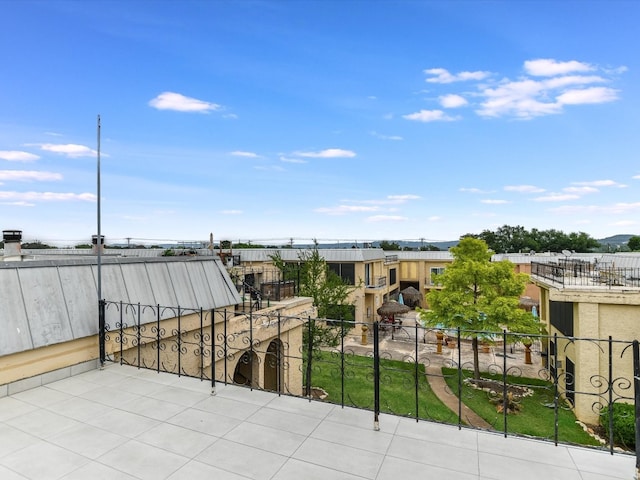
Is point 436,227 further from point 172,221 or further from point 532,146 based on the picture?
point 172,221

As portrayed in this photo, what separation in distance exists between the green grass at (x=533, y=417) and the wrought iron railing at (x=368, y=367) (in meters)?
0.04

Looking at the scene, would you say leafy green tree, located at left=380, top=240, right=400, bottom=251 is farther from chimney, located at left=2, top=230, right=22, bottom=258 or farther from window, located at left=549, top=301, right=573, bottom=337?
chimney, located at left=2, top=230, right=22, bottom=258

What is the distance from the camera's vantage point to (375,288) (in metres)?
29.6

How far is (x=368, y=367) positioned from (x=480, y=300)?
1249 cm

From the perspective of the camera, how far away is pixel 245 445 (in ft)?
13.7

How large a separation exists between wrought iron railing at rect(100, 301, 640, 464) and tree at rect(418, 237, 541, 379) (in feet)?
5.24

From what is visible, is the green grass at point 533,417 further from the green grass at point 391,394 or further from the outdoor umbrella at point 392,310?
the outdoor umbrella at point 392,310

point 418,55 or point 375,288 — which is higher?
point 418,55

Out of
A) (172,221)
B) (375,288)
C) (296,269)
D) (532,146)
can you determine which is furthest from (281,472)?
(375,288)

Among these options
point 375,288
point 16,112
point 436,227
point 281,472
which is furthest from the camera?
point 436,227

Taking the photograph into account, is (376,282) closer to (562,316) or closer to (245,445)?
(562,316)

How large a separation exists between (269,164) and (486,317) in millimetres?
15186

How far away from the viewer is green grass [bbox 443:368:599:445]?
1137 centimetres

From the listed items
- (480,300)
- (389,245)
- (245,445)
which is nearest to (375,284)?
(480,300)
